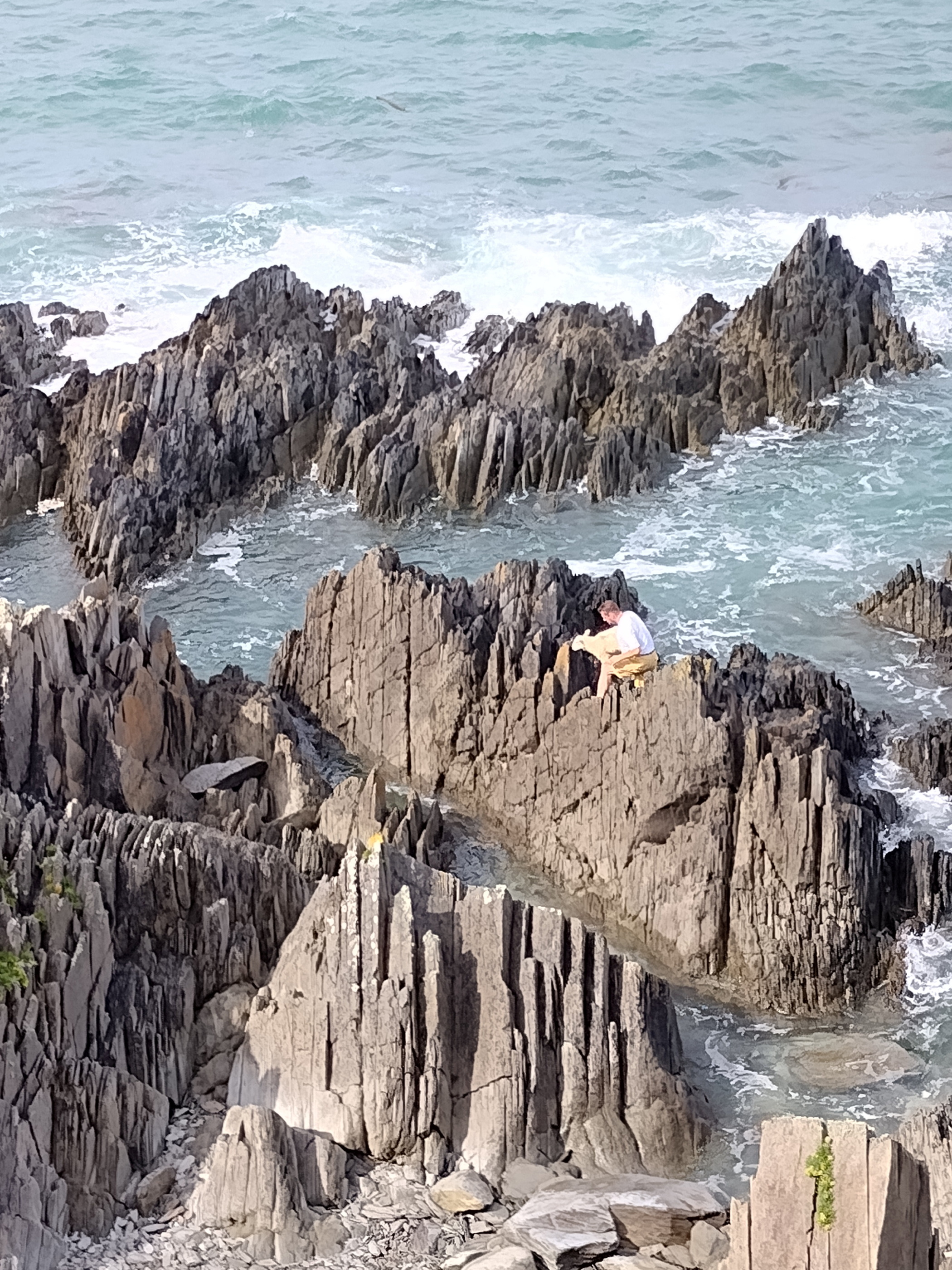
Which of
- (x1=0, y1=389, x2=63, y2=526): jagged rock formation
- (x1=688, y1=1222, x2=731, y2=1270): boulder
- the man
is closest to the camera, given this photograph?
(x1=688, y1=1222, x2=731, y2=1270): boulder

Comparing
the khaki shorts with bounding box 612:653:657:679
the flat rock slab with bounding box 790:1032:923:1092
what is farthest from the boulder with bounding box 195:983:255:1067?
the khaki shorts with bounding box 612:653:657:679

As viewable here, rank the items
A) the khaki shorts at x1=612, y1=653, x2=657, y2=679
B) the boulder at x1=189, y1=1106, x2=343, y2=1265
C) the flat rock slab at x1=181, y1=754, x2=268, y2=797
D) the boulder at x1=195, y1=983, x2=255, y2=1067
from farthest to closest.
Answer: the khaki shorts at x1=612, y1=653, x2=657, y2=679 → the flat rock slab at x1=181, y1=754, x2=268, y2=797 → the boulder at x1=195, y1=983, x2=255, y2=1067 → the boulder at x1=189, y1=1106, x2=343, y2=1265

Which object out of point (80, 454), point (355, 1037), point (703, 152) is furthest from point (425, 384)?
point (703, 152)

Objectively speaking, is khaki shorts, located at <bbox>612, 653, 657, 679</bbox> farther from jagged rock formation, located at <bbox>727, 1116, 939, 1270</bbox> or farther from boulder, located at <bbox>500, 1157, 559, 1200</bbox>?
jagged rock formation, located at <bbox>727, 1116, 939, 1270</bbox>

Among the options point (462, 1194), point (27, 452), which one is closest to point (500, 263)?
point (27, 452)

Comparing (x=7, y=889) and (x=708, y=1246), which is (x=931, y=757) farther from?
(x=7, y=889)

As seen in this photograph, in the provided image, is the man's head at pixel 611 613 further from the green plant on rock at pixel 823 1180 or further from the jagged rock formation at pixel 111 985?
the green plant on rock at pixel 823 1180

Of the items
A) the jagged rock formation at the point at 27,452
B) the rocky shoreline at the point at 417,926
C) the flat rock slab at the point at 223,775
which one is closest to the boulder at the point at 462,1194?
the rocky shoreline at the point at 417,926

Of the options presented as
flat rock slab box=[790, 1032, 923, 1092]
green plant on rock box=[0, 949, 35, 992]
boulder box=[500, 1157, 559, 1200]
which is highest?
green plant on rock box=[0, 949, 35, 992]

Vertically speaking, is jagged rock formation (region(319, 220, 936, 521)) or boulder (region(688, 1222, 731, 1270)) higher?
jagged rock formation (region(319, 220, 936, 521))

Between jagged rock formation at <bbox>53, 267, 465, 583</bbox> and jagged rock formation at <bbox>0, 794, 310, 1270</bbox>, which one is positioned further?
jagged rock formation at <bbox>53, 267, 465, 583</bbox>
